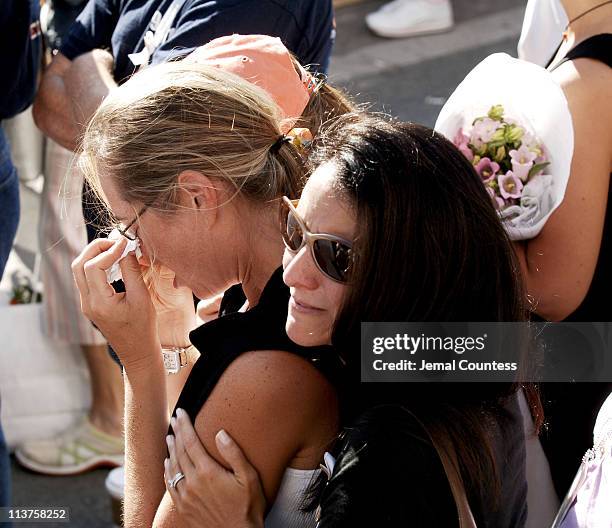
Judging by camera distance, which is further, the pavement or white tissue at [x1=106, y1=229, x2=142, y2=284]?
the pavement

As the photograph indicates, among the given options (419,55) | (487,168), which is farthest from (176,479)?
(419,55)

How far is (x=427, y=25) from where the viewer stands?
606 centimetres

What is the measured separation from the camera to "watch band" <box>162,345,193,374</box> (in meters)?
1.82

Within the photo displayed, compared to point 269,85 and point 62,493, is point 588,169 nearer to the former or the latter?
point 269,85

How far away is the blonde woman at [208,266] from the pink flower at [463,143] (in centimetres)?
33

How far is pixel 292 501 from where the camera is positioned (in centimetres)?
138

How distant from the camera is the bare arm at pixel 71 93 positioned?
7.82ft

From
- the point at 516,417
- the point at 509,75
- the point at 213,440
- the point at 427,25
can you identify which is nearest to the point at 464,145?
the point at 509,75

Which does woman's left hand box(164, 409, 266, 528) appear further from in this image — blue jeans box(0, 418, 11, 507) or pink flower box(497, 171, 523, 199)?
blue jeans box(0, 418, 11, 507)

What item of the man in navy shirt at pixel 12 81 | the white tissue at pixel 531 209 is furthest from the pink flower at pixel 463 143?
the man in navy shirt at pixel 12 81

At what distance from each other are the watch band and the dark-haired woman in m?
0.47

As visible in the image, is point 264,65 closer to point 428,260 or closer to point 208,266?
point 208,266

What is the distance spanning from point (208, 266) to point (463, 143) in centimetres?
52

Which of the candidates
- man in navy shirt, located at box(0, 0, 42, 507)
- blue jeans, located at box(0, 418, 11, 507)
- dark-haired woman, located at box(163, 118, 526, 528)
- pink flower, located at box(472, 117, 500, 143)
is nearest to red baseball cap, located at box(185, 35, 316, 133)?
pink flower, located at box(472, 117, 500, 143)
